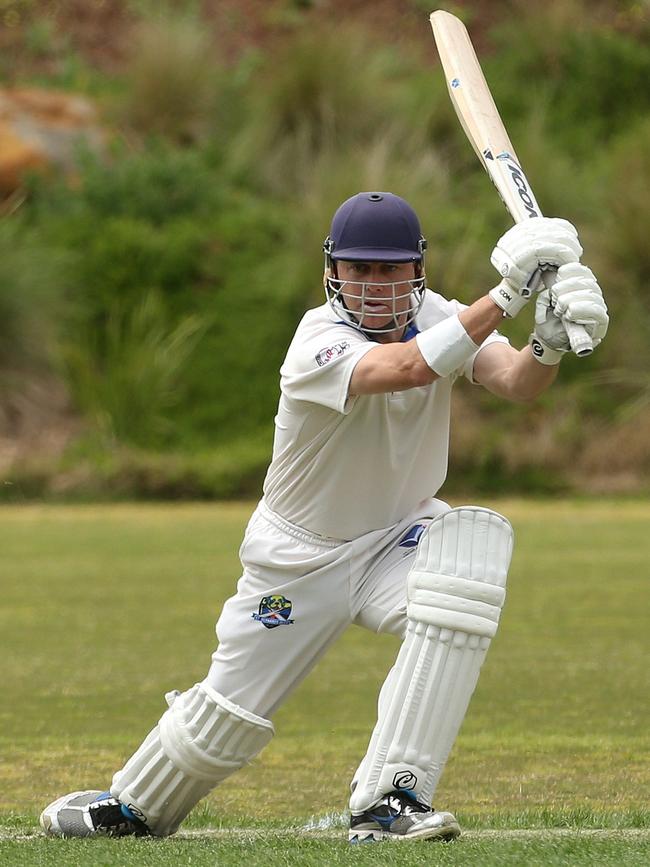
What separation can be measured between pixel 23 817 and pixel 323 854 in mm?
956

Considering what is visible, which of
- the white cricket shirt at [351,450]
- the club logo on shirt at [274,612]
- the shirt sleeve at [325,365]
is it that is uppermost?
the shirt sleeve at [325,365]

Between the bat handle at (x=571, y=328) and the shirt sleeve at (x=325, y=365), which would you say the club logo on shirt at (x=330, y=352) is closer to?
the shirt sleeve at (x=325, y=365)

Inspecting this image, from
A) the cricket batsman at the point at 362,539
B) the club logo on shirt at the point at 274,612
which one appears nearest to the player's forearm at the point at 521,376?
the cricket batsman at the point at 362,539

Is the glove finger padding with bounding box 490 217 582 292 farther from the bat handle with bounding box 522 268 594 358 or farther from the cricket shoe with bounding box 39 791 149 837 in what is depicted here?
the cricket shoe with bounding box 39 791 149 837

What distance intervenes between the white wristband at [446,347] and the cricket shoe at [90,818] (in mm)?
1202

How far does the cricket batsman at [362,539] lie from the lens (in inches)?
130

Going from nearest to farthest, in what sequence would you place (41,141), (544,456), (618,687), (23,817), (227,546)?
(23,817) → (618,687) → (227,546) → (544,456) → (41,141)

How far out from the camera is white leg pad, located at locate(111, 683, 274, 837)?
3539 millimetres

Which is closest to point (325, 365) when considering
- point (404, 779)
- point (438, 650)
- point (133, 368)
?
point (438, 650)

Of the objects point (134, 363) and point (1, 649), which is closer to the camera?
point (1, 649)

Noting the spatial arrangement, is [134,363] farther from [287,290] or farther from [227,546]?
[227,546]

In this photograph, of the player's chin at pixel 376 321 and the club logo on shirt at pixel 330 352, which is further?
the player's chin at pixel 376 321

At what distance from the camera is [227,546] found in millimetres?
9312

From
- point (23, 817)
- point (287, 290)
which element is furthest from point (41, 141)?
point (23, 817)
